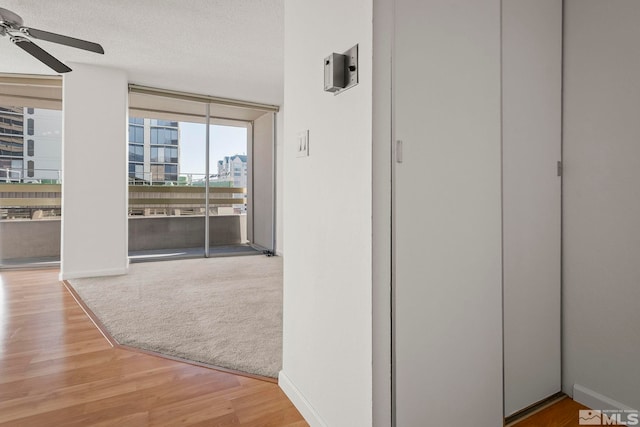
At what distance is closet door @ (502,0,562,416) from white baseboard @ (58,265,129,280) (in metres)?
4.50

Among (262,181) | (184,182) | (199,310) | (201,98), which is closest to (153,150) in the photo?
(184,182)

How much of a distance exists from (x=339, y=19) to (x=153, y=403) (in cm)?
196

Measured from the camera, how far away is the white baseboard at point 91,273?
4281mm

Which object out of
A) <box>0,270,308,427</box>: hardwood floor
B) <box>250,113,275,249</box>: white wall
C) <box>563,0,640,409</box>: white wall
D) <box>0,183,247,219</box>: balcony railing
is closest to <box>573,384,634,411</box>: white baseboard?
<box>563,0,640,409</box>: white wall

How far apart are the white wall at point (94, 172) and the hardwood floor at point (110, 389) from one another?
182 cm

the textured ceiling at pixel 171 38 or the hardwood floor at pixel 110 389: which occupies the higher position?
the textured ceiling at pixel 171 38

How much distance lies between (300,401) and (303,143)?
47.8 inches

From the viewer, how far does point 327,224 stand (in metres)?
1.46

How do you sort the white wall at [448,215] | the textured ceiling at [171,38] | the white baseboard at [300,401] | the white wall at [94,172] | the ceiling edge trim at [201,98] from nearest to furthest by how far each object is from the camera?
the white wall at [448,215] < the white baseboard at [300,401] < the textured ceiling at [171,38] < the white wall at [94,172] < the ceiling edge trim at [201,98]

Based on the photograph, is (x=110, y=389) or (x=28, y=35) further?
(x=28, y=35)

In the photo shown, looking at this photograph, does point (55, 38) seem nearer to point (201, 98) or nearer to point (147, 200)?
point (201, 98)

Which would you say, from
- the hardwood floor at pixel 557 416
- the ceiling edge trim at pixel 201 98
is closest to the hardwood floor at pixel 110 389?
the hardwood floor at pixel 557 416

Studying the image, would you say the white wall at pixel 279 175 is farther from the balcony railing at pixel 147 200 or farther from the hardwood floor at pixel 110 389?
the hardwood floor at pixel 110 389

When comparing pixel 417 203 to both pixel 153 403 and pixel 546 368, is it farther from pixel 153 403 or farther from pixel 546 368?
pixel 153 403
